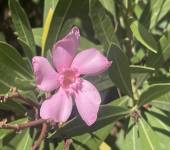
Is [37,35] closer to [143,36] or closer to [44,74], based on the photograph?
[143,36]

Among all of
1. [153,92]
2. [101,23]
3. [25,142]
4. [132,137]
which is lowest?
[132,137]

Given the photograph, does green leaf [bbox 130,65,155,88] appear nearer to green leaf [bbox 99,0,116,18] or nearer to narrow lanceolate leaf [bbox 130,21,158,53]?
narrow lanceolate leaf [bbox 130,21,158,53]

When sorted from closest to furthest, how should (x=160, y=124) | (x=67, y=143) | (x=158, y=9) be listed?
(x=67, y=143), (x=160, y=124), (x=158, y=9)

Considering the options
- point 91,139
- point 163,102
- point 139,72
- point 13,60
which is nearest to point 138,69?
point 139,72

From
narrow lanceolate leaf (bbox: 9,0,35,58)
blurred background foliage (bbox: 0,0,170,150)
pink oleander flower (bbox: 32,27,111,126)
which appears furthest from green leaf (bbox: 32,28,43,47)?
pink oleander flower (bbox: 32,27,111,126)

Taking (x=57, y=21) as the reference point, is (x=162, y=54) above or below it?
below

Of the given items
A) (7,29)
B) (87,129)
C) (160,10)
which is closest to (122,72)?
(87,129)

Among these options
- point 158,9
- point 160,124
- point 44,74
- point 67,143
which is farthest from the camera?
point 158,9
